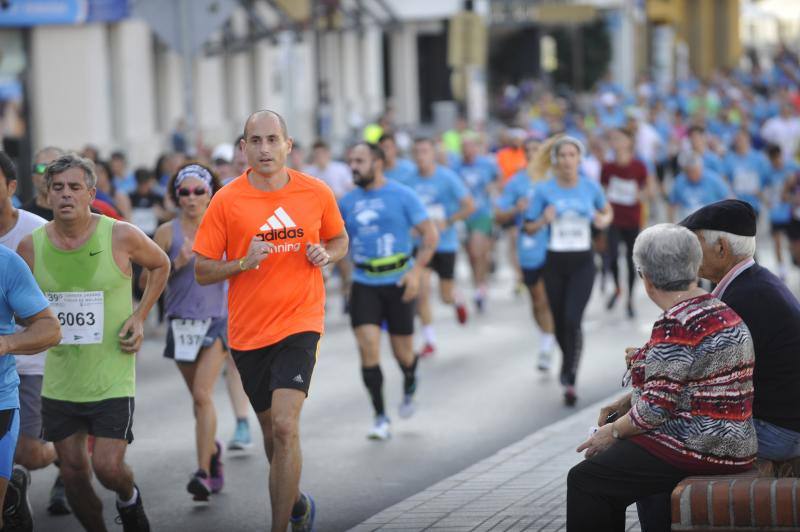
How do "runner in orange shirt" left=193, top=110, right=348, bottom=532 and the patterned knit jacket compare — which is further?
"runner in orange shirt" left=193, top=110, right=348, bottom=532

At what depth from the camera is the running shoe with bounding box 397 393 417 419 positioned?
1033cm

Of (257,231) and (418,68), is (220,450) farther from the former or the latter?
(418,68)

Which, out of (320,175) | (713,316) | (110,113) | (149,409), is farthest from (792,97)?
(713,316)

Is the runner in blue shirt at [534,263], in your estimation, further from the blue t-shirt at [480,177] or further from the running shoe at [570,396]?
the blue t-shirt at [480,177]

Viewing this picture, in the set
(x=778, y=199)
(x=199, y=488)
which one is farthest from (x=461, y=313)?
(x=199, y=488)

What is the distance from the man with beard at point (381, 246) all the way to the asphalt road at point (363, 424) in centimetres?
58

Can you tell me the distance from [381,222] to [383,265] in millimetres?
284

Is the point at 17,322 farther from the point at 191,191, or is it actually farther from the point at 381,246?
the point at 381,246

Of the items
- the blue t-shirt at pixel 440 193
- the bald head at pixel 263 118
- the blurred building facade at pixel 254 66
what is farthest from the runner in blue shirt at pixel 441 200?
the bald head at pixel 263 118

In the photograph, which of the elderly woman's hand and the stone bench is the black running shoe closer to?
the elderly woman's hand

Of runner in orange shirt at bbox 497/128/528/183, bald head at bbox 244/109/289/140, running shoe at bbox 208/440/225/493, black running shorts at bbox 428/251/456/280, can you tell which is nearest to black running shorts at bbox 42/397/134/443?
bald head at bbox 244/109/289/140

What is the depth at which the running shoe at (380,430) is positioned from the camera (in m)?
9.73

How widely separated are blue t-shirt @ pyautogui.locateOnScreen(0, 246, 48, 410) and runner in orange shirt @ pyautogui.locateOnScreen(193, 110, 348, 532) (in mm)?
1211

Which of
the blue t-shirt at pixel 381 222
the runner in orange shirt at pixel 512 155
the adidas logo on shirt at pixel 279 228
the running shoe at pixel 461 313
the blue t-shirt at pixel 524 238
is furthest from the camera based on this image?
the runner in orange shirt at pixel 512 155
